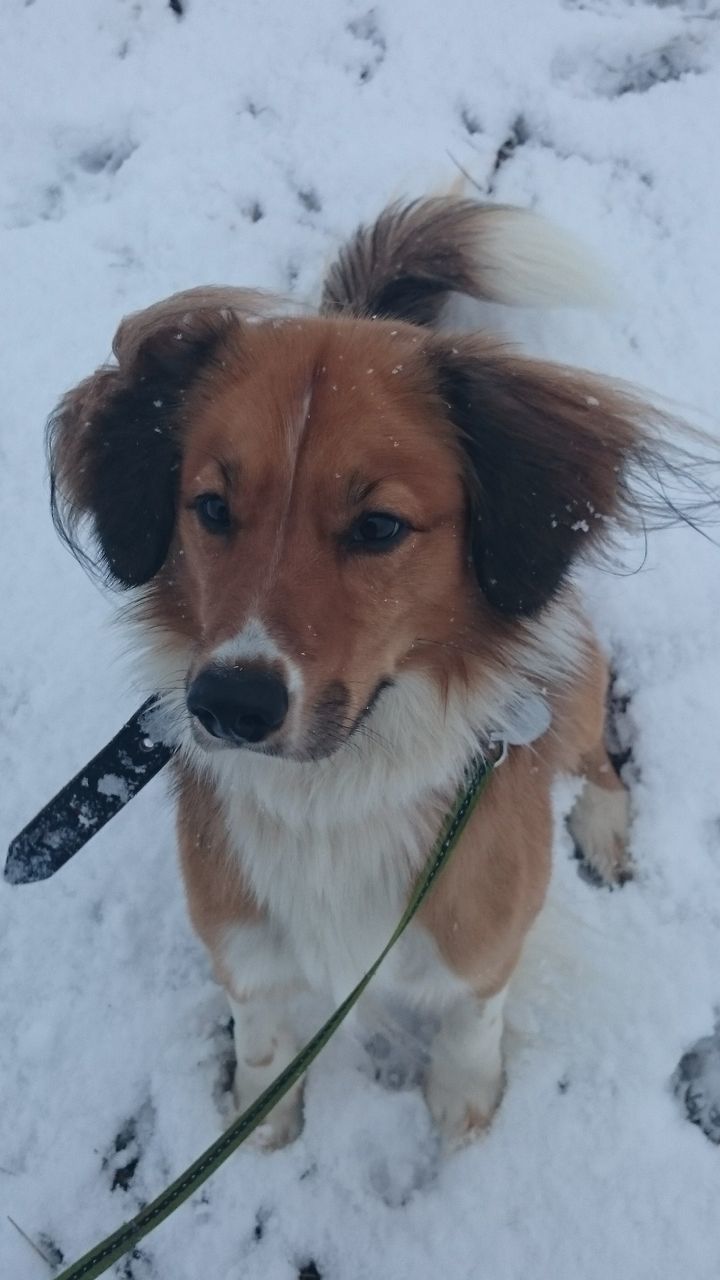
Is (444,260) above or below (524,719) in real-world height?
above

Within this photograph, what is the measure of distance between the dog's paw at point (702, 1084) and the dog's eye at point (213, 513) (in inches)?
72.2

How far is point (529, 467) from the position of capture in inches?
70.2

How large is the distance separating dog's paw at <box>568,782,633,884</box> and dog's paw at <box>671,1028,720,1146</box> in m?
0.47

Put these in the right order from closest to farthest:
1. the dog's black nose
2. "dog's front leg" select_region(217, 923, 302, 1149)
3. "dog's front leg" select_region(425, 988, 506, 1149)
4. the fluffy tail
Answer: the dog's black nose, "dog's front leg" select_region(217, 923, 302, 1149), "dog's front leg" select_region(425, 988, 506, 1149), the fluffy tail

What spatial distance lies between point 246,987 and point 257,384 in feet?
4.35

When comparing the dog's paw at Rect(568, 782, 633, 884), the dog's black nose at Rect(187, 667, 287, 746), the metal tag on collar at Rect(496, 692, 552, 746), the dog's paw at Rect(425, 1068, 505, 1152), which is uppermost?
the dog's black nose at Rect(187, 667, 287, 746)

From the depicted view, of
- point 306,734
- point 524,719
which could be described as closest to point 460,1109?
point 524,719

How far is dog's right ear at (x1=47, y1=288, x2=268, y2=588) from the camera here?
191 cm

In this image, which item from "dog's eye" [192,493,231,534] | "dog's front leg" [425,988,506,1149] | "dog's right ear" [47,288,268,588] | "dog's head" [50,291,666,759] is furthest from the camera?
"dog's front leg" [425,988,506,1149]

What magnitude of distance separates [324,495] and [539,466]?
41 cm

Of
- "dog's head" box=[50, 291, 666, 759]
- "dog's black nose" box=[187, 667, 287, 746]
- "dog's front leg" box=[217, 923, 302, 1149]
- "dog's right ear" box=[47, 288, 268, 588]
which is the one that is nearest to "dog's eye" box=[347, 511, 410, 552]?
"dog's head" box=[50, 291, 666, 759]

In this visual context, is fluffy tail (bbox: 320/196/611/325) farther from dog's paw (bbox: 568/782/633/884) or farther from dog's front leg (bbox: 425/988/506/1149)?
dog's front leg (bbox: 425/988/506/1149)

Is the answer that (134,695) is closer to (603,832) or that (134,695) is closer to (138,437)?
(138,437)

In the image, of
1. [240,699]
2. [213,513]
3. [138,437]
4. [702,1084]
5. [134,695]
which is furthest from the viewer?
[134,695]
